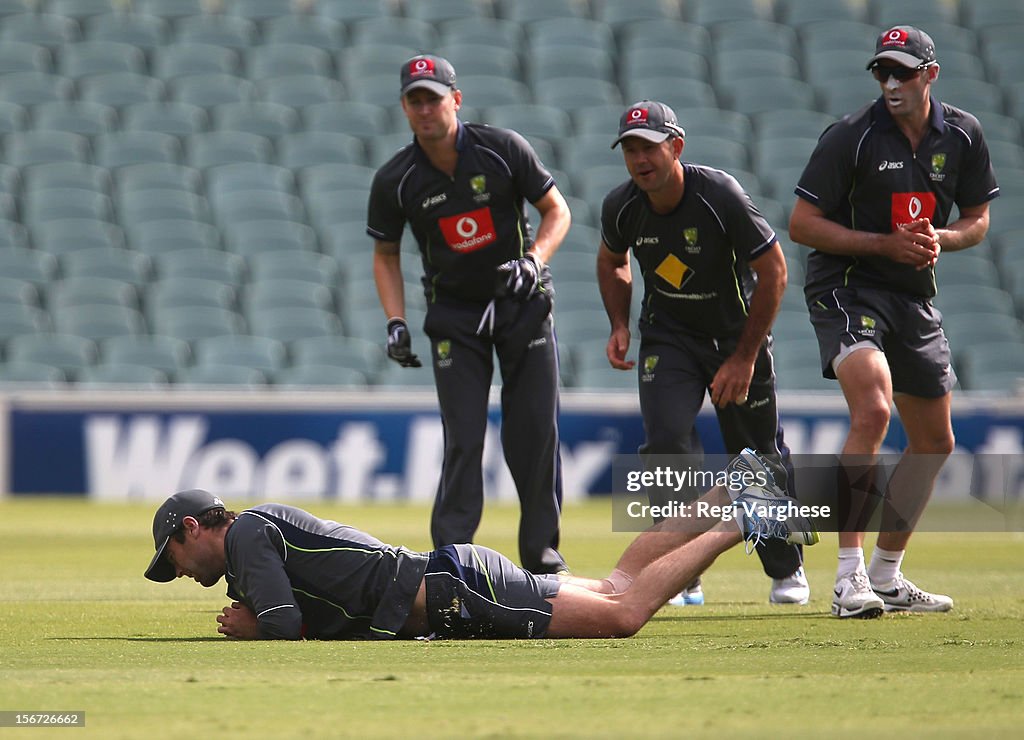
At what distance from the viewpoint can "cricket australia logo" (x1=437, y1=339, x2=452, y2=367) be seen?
7.27m

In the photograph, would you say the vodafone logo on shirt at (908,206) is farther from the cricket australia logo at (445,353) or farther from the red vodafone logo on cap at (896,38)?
the cricket australia logo at (445,353)

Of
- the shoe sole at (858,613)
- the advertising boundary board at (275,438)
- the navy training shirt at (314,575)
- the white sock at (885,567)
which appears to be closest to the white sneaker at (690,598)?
the white sock at (885,567)

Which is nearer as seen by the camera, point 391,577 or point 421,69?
point 391,577

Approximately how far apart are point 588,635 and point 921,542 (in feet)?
19.9

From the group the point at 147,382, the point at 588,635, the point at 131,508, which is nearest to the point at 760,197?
the point at 147,382

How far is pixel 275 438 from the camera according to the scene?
1414 cm

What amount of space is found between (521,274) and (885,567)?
201 cm

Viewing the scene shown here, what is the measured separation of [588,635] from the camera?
219 inches

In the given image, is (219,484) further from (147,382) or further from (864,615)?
(864,615)

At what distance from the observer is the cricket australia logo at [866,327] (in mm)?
6375

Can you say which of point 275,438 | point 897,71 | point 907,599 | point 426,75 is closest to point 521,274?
point 426,75

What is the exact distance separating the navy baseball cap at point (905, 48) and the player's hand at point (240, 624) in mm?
3228

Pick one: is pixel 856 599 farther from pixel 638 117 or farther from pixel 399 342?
pixel 399 342

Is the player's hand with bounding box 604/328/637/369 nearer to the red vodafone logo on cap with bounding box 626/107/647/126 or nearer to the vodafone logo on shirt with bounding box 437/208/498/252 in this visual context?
the vodafone logo on shirt with bounding box 437/208/498/252
